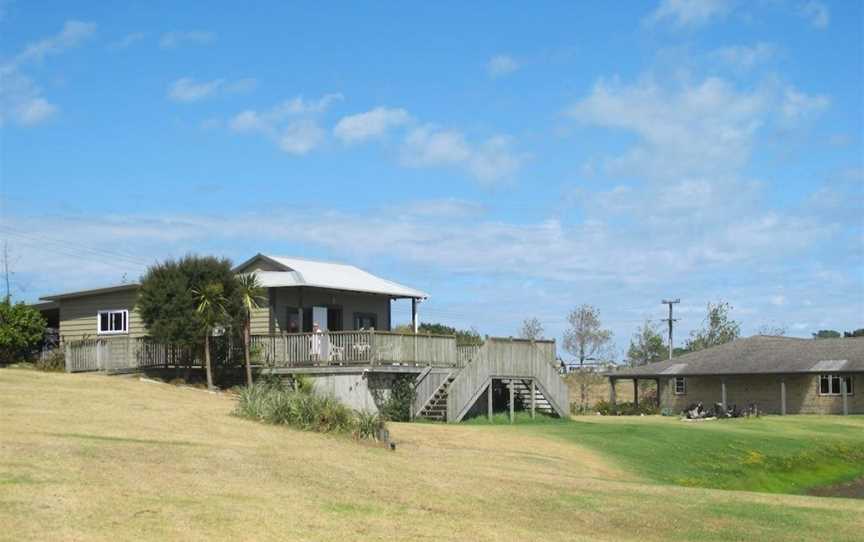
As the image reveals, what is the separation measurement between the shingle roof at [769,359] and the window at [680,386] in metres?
0.74

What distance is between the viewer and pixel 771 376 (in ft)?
195

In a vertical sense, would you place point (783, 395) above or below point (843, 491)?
above

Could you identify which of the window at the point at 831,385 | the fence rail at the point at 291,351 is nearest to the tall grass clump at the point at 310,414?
the fence rail at the point at 291,351

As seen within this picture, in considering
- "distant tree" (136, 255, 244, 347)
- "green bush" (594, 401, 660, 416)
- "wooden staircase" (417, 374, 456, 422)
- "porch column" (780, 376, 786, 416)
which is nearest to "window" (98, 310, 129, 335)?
"distant tree" (136, 255, 244, 347)

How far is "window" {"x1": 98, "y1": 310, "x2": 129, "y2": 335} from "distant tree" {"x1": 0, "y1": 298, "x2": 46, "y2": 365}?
2.35m

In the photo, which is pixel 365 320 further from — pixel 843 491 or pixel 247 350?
pixel 843 491

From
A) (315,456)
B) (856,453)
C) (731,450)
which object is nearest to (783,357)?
(856,453)

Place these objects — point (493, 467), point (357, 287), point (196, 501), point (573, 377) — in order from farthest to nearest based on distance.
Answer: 1. point (573, 377)
2. point (357, 287)
3. point (493, 467)
4. point (196, 501)

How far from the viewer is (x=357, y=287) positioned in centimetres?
4341

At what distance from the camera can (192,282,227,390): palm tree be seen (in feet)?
126

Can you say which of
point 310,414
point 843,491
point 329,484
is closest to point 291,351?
point 310,414

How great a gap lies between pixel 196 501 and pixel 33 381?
61.3 feet

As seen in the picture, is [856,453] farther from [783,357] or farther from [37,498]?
[37,498]

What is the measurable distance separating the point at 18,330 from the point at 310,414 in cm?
2042
